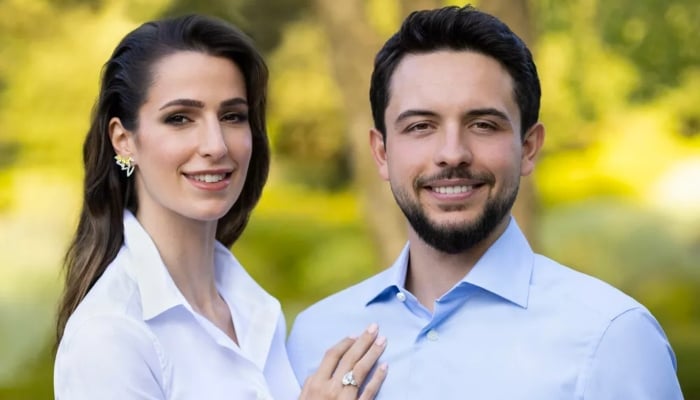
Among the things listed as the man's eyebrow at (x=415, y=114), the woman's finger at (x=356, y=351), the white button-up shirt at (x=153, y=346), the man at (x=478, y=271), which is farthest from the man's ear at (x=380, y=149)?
the white button-up shirt at (x=153, y=346)

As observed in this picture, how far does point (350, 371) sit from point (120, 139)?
2.54 feet

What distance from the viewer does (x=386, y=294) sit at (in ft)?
8.26

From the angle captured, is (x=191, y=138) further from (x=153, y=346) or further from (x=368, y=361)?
(x=368, y=361)

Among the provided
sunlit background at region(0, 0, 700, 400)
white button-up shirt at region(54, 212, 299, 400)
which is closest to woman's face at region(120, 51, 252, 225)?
white button-up shirt at region(54, 212, 299, 400)

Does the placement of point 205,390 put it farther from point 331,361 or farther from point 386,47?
point 386,47

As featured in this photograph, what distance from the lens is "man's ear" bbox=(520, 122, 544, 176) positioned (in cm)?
250

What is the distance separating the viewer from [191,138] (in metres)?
2.55

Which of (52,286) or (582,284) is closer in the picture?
(582,284)

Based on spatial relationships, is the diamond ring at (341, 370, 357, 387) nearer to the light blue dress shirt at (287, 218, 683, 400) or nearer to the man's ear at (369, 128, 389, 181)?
the light blue dress shirt at (287, 218, 683, 400)

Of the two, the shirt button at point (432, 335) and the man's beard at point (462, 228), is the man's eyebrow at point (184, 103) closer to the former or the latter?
the man's beard at point (462, 228)

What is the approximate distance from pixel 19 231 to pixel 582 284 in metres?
7.08

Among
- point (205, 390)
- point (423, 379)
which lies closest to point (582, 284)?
point (423, 379)

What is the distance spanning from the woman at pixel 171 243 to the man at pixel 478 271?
0.43ft

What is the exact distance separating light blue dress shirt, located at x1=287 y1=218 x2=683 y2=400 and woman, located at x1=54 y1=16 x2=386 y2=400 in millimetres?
91
